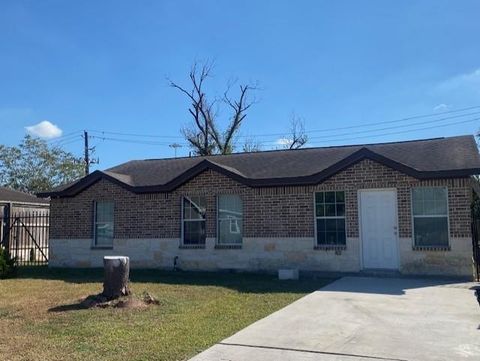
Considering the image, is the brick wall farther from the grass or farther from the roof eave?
the grass

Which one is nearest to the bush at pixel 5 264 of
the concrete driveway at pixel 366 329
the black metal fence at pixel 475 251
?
the concrete driveway at pixel 366 329

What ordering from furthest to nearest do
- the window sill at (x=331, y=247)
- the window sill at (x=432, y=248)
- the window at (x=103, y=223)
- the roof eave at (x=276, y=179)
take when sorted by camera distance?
1. the window at (x=103, y=223)
2. the window sill at (x=331, y=247)
3. the roof eave at (x=276, y=179)
4. the window sill at (x=432, y=248)

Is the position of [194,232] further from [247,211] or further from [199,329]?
[199,329]

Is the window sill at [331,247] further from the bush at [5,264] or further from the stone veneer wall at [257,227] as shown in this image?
the bush at [5,264]

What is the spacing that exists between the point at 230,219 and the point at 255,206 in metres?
1.04

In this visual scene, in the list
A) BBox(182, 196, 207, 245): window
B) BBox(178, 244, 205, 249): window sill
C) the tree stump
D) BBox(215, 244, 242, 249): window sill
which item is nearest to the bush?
BBox(178, 244, 205, 249): window sill

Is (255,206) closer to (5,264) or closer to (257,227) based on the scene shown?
(257,227)

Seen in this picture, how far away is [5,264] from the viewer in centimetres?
1498

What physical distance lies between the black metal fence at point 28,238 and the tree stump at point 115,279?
12.4 meters

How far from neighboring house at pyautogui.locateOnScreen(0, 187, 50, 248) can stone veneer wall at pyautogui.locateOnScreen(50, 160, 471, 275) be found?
417cm

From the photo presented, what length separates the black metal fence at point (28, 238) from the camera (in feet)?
69.8

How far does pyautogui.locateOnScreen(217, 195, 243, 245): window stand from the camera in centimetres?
1571

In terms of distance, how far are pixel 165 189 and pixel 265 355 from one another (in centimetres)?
1079

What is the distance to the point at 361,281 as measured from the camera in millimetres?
12492
